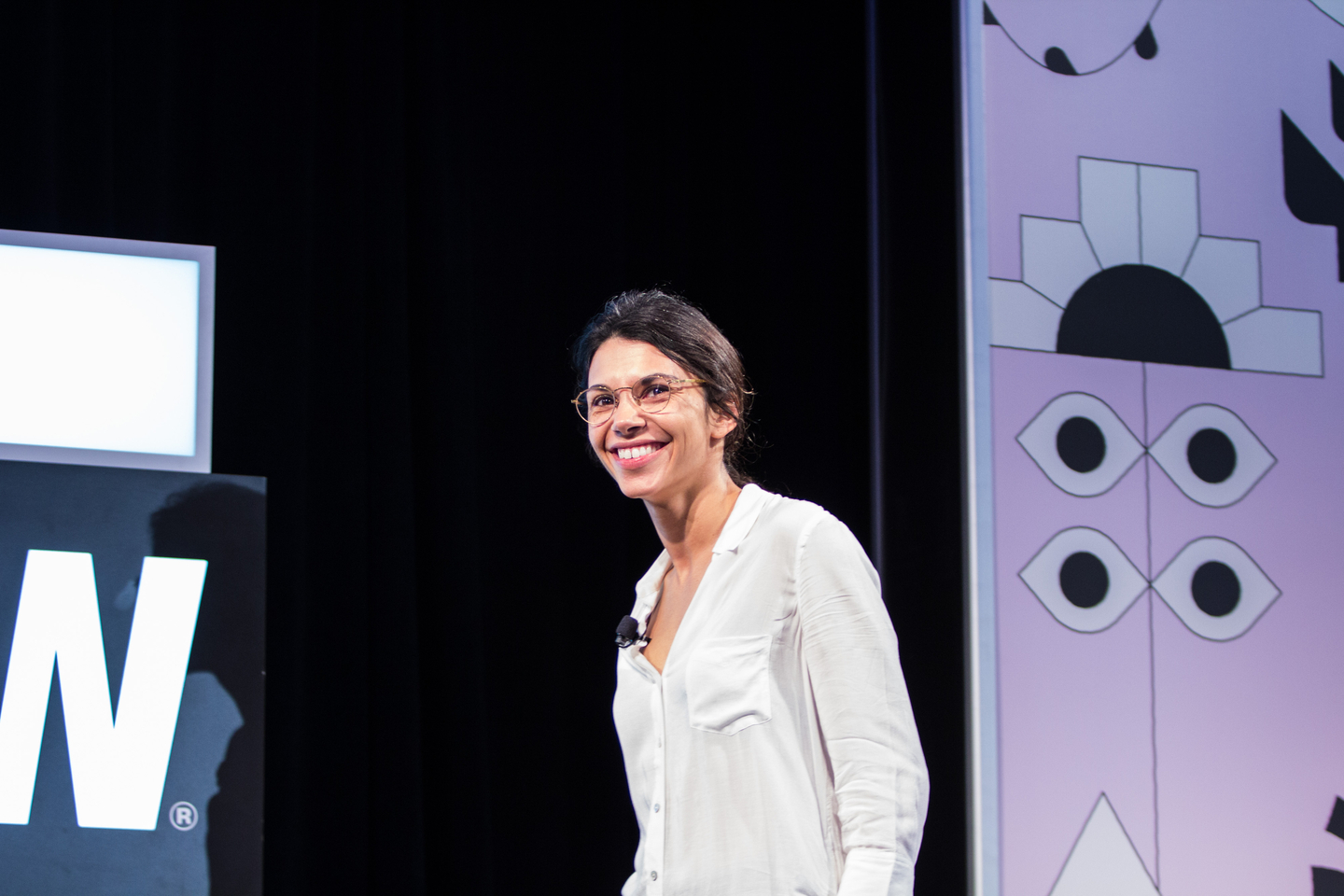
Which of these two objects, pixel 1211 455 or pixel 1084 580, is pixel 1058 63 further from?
pixel 1084 580

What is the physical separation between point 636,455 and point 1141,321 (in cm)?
189

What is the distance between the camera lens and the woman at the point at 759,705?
53.6 inches

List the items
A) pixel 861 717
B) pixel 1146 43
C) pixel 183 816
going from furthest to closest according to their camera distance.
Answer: pixel 1146 43
pixel 183 816
pixel 861 717

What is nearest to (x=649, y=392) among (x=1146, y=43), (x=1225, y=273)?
(x=1225, y=273)

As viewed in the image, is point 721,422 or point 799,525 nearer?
point 799,525

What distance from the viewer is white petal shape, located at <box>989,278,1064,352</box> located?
3037 mm

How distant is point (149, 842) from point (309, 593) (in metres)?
0.94

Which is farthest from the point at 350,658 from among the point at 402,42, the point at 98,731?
the point at 402,42

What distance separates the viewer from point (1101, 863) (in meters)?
2.88

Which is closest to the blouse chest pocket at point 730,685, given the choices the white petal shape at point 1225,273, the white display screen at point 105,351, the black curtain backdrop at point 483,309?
the white display screen at point 105,351

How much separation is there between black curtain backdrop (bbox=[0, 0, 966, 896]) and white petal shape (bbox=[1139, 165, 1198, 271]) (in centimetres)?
47

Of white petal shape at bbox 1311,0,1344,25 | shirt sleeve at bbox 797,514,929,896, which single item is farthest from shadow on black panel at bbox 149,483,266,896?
white petal shape at bbox 1311,0,1344,25

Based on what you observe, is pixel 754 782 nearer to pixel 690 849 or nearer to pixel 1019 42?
pixel 690 849

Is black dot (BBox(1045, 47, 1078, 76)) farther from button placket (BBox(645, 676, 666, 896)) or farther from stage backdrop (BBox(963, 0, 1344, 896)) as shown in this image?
button placket (BBox(645, 676, 666, 896))
